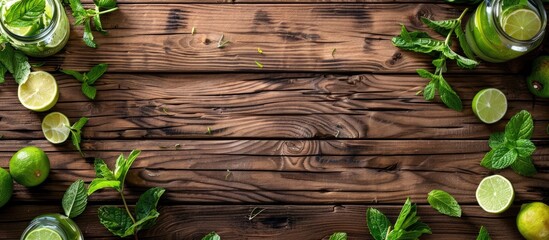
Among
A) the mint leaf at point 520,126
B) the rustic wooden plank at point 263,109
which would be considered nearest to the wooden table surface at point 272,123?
the rustic wooden plank at point 263,109

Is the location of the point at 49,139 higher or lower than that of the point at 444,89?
lower

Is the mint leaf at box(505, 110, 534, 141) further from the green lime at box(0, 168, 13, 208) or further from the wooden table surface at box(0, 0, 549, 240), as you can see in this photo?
the green lime at box(0, 168, 13, 208)

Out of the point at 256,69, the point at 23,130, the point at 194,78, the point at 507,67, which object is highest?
the point at 507,67

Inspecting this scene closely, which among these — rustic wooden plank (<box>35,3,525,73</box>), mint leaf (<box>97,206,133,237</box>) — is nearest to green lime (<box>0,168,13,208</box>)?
mint leaf (<box>97,206,133,237</box>)

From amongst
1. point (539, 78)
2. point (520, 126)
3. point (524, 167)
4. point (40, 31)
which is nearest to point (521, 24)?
point (539, 78)

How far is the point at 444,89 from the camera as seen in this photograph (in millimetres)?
2471

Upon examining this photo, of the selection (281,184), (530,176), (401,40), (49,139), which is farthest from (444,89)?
(49,139)

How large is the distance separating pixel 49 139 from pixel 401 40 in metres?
1.30

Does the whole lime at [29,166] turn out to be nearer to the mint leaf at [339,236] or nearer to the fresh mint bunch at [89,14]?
the fresh mint bunch at [89,14]

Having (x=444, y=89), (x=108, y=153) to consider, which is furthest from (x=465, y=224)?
(x=108, y=153)

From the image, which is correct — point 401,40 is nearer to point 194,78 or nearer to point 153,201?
point 194,78

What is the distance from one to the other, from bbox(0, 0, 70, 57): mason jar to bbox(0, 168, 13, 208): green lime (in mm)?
437

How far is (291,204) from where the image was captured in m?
2.49

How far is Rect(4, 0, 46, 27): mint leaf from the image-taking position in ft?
7.54
